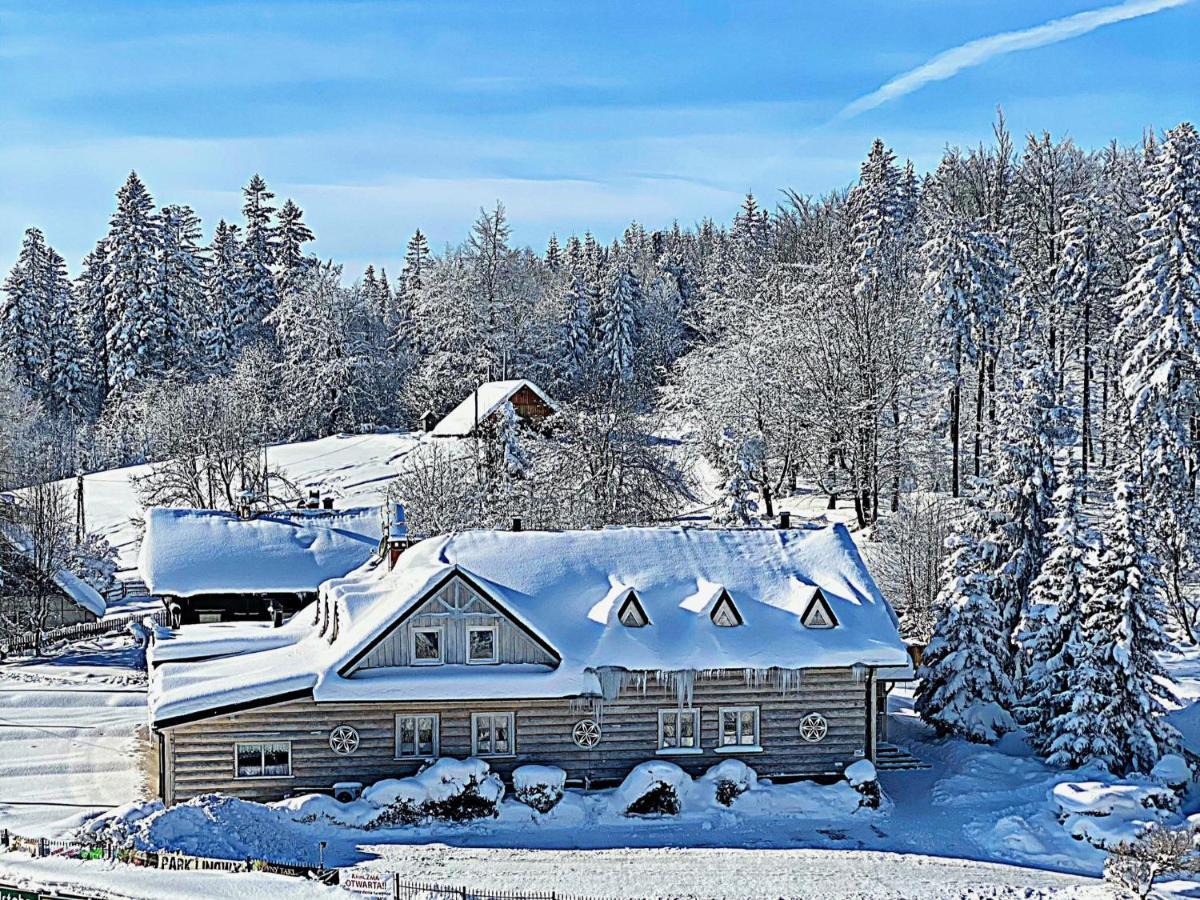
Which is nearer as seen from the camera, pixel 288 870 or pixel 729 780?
pixel 288 870

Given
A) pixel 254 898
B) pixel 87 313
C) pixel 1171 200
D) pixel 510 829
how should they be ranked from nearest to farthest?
1. pixel 254 898
2. pixel 510 829
3. pixel 1171 200
4. pixel 87 313

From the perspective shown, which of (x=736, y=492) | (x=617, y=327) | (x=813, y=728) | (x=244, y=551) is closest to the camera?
(x=813, y=728)

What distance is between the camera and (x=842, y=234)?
221 feet

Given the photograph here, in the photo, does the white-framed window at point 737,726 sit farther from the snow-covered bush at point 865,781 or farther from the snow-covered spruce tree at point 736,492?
Result: the snow-covered spruce tree at point 736,492

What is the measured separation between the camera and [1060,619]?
28.3 meters

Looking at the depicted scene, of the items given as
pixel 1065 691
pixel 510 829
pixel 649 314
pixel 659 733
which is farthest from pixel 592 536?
pixel 649 314

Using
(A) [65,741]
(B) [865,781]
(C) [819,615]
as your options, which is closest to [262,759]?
(A) [65,741]

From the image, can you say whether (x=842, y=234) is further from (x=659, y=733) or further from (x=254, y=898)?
(x=254, y=898)

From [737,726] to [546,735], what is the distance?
397cm

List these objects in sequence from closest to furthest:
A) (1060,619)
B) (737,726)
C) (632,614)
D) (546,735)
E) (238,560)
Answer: (546,735) → (737,726) → (632,614) → (1060,619) → (238,560)

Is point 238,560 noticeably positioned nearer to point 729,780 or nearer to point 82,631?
point 82,631

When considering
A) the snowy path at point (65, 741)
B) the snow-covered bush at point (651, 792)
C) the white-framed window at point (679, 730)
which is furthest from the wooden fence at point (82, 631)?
the snow-covered bush at point (651, 792)

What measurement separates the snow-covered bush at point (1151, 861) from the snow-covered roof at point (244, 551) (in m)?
25.0

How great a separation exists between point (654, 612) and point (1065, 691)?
9.14 m
